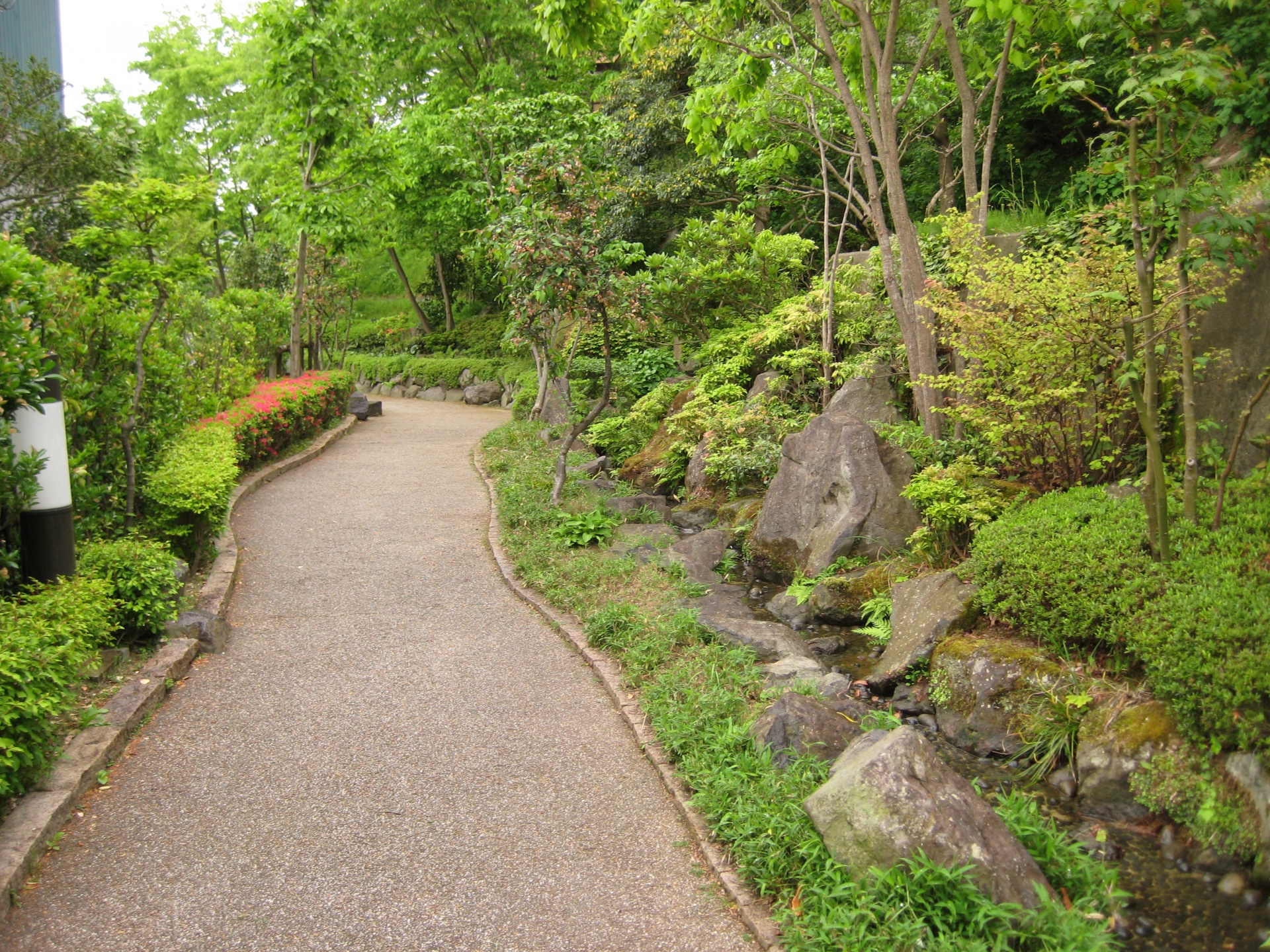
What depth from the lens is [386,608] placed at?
24.4 feet

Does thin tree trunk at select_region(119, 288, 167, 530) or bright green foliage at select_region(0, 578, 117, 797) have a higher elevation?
thin tree trunk at select_region(119, 288, 167, 530)

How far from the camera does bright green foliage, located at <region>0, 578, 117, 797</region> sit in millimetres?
4070

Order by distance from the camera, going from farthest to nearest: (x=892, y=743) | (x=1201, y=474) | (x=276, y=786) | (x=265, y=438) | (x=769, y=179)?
(x=769, y=179), (x=265, y=438), (x=1201, y=474), (x=276, y=786), (x=892, y=743)

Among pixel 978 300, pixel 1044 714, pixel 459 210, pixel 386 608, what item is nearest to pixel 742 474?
pixel 978 300

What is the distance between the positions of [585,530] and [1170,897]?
6014 millimetres

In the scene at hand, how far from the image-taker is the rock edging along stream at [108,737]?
388 cm

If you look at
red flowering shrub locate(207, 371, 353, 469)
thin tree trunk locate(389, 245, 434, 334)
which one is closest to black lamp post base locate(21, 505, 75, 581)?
red flowering shrub locate(207, 371, 353, 469)

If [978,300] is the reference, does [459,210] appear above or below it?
above

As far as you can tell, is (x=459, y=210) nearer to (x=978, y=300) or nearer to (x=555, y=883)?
(x=978, y=300)

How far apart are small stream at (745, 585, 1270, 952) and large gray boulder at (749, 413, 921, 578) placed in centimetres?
318

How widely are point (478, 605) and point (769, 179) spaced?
31.5ft

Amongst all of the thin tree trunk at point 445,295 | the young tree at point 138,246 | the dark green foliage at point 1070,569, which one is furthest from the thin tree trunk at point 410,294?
the dark green foliage at point 1070,569

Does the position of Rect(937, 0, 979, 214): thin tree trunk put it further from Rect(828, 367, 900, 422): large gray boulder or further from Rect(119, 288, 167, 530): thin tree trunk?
Rect(119, 288, 167, 530): thin tree trunk

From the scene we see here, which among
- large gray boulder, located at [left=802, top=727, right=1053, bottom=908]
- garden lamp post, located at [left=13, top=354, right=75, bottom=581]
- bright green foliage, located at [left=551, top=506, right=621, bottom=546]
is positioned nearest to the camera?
large gray boulder, located at [left=802, top=727, right=1053, bottom=908]
